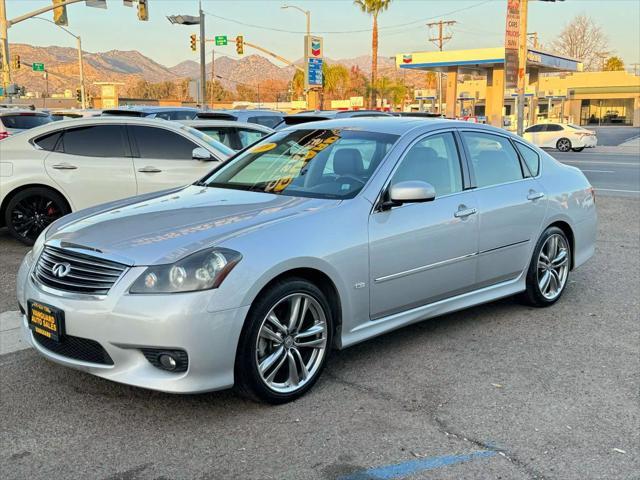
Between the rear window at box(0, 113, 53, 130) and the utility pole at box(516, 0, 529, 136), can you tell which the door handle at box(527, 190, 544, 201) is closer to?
the rear window at box(0, 113, 53, 130)

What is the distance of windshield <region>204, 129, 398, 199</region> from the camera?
4633 millimetres

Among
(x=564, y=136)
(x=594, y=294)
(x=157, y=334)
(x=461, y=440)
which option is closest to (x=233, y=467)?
(x=157, y=334)

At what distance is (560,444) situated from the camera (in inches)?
138

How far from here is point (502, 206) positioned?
5340mm

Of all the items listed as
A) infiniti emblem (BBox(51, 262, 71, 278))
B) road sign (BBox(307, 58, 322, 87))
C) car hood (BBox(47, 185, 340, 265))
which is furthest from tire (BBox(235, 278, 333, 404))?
road sign (BBox(307, 58, 322, 87))

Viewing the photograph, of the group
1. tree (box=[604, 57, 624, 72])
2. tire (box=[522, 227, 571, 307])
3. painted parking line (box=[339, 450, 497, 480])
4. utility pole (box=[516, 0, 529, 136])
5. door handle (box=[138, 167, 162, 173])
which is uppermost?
tree (box=[604, 57, 624, 72])

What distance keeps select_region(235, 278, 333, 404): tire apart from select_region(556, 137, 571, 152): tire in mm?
29703

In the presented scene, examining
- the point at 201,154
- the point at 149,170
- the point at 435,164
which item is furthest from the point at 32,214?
the point at 435,164

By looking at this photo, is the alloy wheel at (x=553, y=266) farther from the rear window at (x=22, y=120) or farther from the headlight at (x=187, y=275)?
the rear window at (x=22, y=120)

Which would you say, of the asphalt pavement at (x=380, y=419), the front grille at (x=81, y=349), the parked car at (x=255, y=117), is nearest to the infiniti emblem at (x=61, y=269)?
the front grille at (x=81, y=349)

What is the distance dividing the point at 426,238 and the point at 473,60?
130 ft

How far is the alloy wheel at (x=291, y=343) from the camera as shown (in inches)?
150

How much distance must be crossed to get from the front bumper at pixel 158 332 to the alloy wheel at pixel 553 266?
3.27m

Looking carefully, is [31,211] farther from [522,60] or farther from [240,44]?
[240,44]
